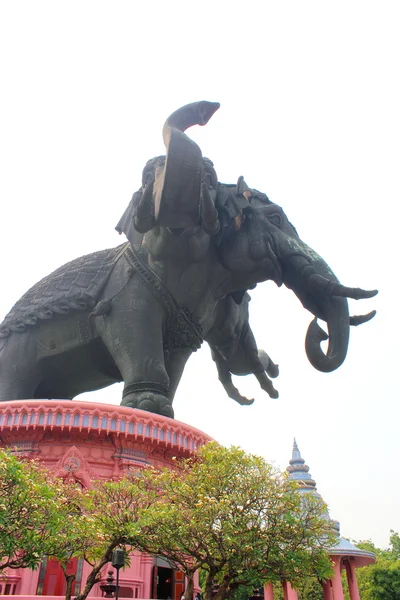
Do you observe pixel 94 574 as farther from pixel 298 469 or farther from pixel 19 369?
pixel 298 469

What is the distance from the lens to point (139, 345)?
436 inches

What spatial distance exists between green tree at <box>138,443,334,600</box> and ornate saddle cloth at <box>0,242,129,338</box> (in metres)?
4.27

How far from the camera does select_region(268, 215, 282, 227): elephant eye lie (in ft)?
39.9

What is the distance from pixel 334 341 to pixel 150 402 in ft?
12.3

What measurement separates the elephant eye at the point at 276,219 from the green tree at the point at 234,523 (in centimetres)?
484

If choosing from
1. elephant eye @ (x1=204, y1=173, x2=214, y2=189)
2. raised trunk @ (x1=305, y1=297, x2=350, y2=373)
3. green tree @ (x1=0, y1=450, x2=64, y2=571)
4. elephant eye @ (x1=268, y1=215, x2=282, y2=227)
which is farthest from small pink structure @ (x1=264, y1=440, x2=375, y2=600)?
green tree @ (x1=0, y1=450, x2=64, y2=571)

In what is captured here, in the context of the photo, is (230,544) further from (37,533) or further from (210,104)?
(210,104)

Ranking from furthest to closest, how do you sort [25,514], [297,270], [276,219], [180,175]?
1. [276,219]
2. [297,270]
3. [180,175]
4. [25,514]

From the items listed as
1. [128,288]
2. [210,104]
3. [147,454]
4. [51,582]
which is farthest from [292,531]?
[210,104]

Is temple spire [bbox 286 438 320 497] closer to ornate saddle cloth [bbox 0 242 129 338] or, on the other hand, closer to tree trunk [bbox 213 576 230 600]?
ornate saddle cloth [bbox 0 242 129 338]

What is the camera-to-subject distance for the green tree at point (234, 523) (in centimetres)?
818

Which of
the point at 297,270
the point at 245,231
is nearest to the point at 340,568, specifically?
the point at 297,270

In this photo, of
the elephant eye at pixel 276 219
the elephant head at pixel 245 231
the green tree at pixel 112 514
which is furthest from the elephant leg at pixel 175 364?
the green tree at pixel 112 514

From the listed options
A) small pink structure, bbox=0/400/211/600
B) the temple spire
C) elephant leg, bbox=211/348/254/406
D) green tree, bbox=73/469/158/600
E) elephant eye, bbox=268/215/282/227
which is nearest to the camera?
green tree, bbox=73/469/158/600
